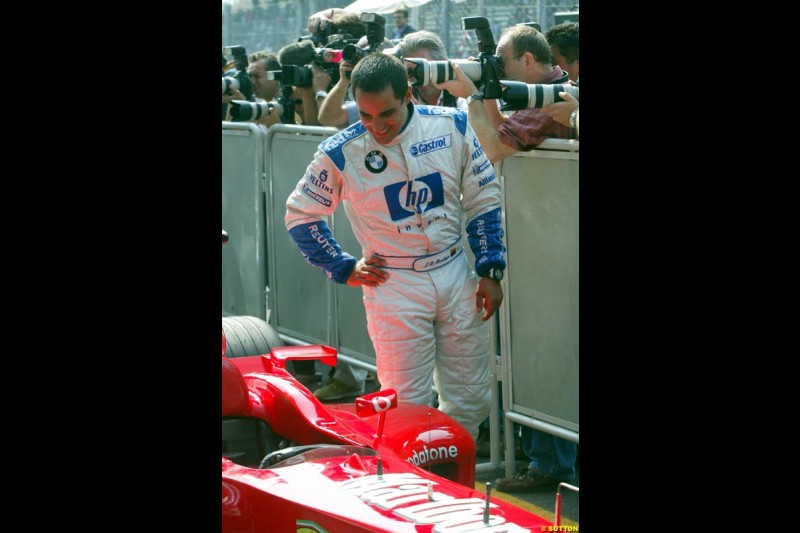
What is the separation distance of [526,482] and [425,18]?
8.92 m

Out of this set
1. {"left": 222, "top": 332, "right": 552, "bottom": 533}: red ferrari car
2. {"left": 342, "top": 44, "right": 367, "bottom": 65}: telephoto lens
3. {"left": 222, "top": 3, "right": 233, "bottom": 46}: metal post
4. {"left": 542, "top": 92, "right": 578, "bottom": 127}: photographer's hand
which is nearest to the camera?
{"left": 222, "top": 332, "right": 552, "bottom": 533}: red ferrari car

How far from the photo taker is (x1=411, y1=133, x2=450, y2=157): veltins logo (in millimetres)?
4605

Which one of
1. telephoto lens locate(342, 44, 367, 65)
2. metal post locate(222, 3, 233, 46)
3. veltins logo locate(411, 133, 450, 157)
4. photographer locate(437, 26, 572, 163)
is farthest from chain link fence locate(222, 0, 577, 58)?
veltins logo locate(411, 133, 450, 157)

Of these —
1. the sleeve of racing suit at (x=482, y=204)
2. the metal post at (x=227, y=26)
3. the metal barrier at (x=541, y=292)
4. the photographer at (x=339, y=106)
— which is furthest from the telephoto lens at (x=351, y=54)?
the metal post at (x=227, y=26)

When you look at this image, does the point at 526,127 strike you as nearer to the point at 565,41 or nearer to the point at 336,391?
the point at 565,41

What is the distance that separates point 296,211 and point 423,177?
1.90ft

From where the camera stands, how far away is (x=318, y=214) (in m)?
4.79

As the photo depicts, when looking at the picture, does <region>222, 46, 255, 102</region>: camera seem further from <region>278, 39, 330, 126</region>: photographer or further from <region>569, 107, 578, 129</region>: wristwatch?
<region>569, 107, 578, 129</region>: wristwatch

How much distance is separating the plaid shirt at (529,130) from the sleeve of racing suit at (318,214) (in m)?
0.84

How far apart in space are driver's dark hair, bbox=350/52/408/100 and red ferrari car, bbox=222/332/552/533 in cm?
104

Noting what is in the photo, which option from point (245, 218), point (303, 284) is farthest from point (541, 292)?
point (245, 218)

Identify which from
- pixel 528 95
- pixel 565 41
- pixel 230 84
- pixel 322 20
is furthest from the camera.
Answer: pixel 230 84
